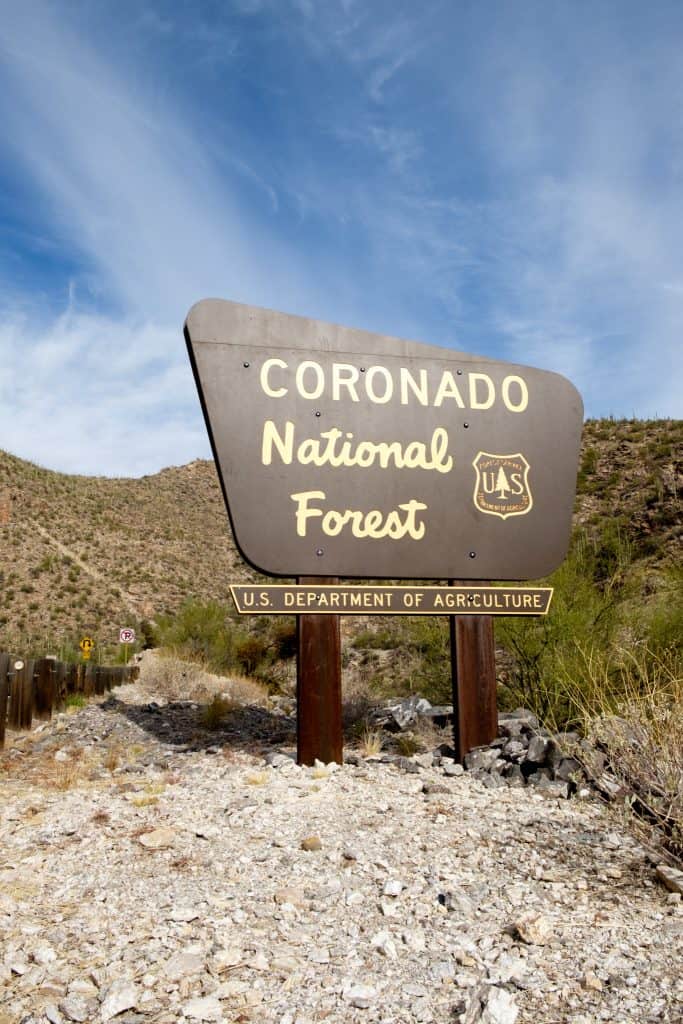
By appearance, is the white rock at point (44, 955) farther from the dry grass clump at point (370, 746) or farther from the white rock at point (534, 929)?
the dry grass clump at point (370, 746)

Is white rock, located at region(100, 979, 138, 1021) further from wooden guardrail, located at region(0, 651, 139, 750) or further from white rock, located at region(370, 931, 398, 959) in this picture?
wooden guardrail, located at region(0, 651, 139, 750)

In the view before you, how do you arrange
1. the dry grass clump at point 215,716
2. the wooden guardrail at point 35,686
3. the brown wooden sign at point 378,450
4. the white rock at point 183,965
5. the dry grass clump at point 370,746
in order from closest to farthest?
the white rock at point 183,965 → the brown wooden sign at point 378,450 → the dry grass clump at point 370,746 → the dry grass clump at point 215,716 → the wooden guardrail at point 35,686

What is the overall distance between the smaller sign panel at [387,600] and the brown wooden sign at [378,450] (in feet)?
0.88

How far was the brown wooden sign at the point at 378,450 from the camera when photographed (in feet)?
28.0

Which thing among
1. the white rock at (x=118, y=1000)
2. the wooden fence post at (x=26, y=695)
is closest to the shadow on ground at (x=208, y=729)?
the wooden fence post at (x=26, y=695)

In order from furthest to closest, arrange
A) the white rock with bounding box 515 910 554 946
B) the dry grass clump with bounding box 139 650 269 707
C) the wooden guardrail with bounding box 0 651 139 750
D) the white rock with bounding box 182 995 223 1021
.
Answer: the dry grass clump with bounding box 139 650 269 707
the wooden guardrail with bounding box 0 651 139 750
the white rock with bounding box 515 910 554 946
the white rock with bounding box 182 995 223 1021

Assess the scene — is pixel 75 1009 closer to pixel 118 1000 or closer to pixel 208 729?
pixel 118 1000

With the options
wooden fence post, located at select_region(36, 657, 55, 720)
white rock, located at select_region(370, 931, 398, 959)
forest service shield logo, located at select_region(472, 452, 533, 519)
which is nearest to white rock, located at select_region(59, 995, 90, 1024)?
white rock, located at select_region(370, 931, 398, 959)

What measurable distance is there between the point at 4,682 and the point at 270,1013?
30.0 feet

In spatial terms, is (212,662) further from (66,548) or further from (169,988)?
(66,548)

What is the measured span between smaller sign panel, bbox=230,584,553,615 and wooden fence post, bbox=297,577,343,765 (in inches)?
7.7

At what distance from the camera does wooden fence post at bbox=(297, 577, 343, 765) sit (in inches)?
318

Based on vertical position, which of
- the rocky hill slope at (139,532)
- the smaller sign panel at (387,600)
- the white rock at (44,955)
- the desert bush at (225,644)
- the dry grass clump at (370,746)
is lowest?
the white rock at (44,955)

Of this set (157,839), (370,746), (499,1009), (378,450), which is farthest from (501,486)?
(499,1009)
